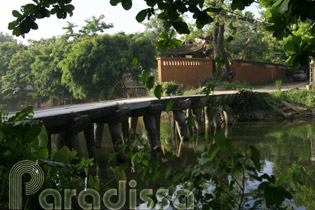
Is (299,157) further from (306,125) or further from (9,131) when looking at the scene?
(9,131)

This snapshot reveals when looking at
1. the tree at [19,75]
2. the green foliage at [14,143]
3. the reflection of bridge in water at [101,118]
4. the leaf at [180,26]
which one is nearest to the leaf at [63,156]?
the green foliage at [14,143]

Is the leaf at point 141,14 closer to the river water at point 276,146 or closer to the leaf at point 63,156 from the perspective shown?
the leaf at point 63,156

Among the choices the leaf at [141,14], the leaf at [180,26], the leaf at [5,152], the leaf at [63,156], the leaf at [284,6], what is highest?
the leaf at [141,14]

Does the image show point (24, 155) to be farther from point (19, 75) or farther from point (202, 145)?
point (19, 75)

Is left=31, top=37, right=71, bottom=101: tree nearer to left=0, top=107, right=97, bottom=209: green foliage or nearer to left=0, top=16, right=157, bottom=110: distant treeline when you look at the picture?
left=0, top=16, right=157, bottom=110: distant treeline

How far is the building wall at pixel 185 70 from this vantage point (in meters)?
Result: 20.2

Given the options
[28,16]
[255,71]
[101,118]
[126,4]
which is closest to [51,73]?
[255,71]

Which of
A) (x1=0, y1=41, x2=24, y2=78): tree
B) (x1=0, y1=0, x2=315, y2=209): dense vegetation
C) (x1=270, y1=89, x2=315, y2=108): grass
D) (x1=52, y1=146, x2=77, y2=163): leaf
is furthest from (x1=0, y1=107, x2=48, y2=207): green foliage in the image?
(x1=0, y1=41, x2=24, y2=78): tree

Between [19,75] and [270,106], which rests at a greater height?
[19,75]

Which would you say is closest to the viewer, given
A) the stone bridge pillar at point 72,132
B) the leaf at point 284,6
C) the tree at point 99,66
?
the leaf at point 284,6

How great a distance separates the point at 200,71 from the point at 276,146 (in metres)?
13.5

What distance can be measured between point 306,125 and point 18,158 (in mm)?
12424

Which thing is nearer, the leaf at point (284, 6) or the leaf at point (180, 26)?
the leaf at point (284, 6)

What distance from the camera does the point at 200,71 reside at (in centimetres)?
2194
